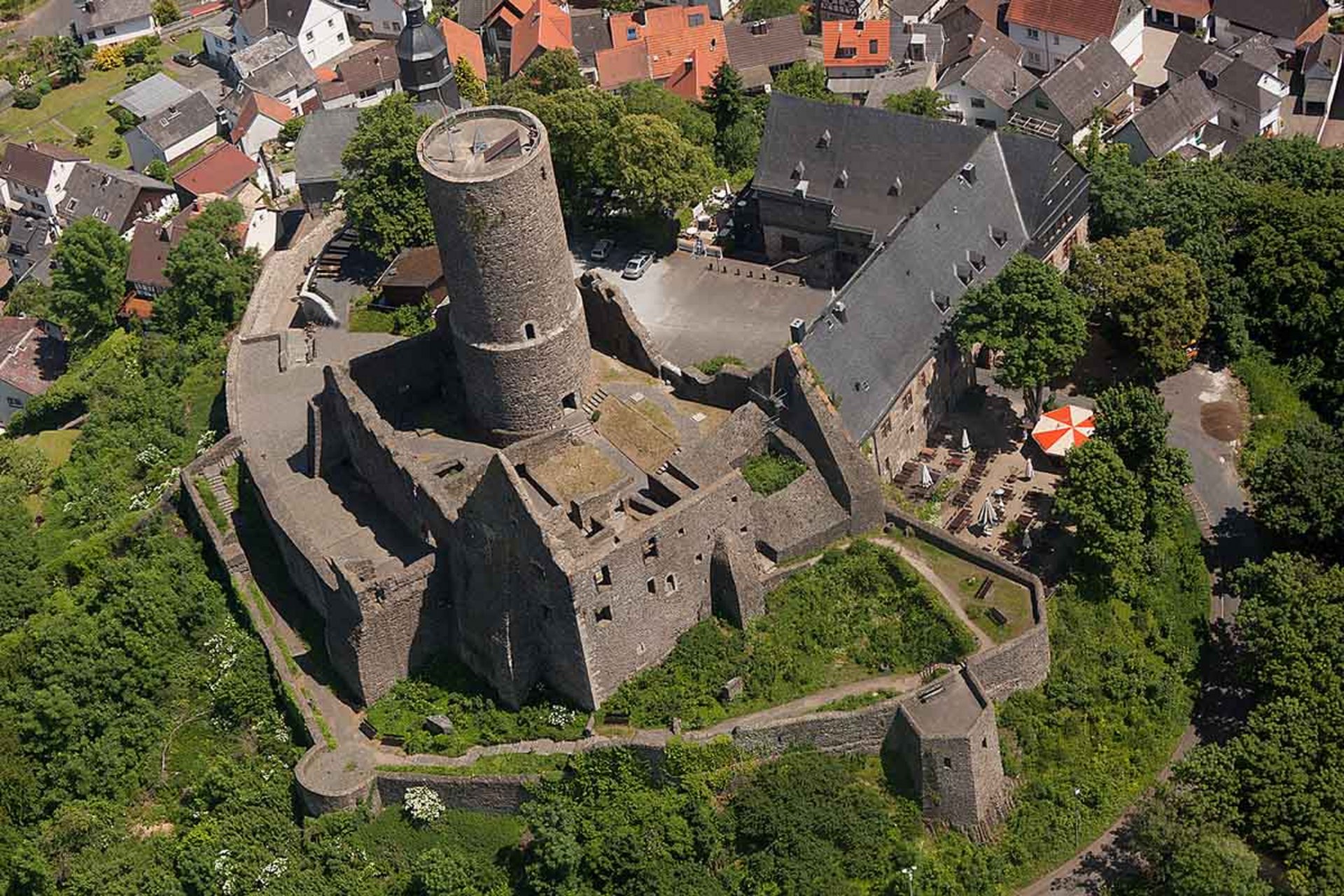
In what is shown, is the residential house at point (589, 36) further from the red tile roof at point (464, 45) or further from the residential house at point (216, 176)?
the residential house at point (216, 176)

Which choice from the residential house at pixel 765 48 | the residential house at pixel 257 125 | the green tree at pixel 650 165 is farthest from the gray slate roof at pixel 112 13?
the green tree at pixel 650 165

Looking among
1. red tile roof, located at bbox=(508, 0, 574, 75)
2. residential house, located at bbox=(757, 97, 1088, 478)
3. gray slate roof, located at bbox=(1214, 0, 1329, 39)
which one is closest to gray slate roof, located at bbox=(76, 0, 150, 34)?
red tile roof, located at bbox=(508, 0, 574, 75)

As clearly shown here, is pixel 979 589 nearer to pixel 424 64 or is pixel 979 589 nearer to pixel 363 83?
pixel 424 64

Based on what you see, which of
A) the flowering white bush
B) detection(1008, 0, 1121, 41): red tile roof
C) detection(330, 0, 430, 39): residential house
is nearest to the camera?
the flowering white bush

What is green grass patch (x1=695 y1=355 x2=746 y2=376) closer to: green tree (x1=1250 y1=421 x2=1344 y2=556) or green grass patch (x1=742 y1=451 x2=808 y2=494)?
green grass patch (x1=742 y1=451 x2=808 y2=494)

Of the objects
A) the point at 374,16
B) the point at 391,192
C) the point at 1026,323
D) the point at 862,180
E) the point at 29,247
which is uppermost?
the point at 1026,323

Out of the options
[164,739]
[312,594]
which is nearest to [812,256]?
[312,594]

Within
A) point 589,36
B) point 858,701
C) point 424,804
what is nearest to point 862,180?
point 858,701
